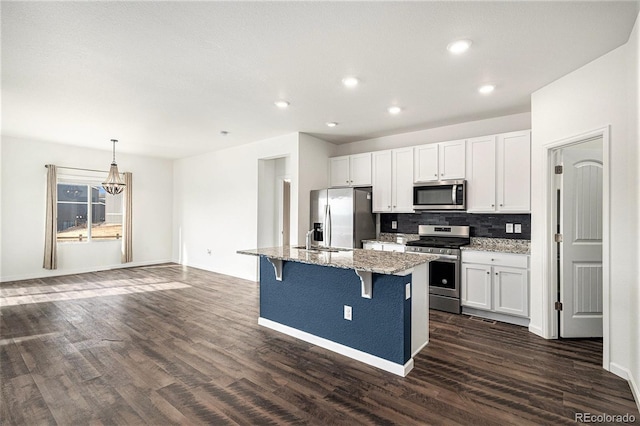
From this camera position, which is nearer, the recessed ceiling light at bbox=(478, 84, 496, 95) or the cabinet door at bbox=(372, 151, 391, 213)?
the recessed ceiling light at bbox=(478, 84, 496, 95)

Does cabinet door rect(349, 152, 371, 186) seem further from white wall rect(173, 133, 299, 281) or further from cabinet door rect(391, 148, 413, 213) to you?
white wall rect(173, 133, 299, 281)

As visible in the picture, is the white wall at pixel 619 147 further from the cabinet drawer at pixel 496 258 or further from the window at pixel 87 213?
the window at pixel 87 213

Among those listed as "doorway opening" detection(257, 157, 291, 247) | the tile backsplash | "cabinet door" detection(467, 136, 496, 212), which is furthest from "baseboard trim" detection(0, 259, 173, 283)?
"cabinet door" detection(467, 136, 496, 212)

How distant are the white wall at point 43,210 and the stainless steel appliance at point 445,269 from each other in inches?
261

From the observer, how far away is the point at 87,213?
23.2 ft

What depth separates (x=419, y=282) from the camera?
9.89ft

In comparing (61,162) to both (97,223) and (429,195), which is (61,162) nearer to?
(97,223)

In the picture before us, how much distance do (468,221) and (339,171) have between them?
235 centimetres

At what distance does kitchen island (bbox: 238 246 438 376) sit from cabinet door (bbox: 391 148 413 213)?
78.1 inches

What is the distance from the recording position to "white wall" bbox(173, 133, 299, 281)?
19.9 ft

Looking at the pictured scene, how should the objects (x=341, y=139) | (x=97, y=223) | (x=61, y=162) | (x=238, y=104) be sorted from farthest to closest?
(x=97, y=223)
(x=61, y=162)
(x=341, y=139)
(x=238, y=104)

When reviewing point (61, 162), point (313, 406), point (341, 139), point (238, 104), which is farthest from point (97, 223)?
point (313, 406)

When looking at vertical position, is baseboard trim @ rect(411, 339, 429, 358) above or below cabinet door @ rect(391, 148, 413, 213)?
below

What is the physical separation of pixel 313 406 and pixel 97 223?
7.26m
